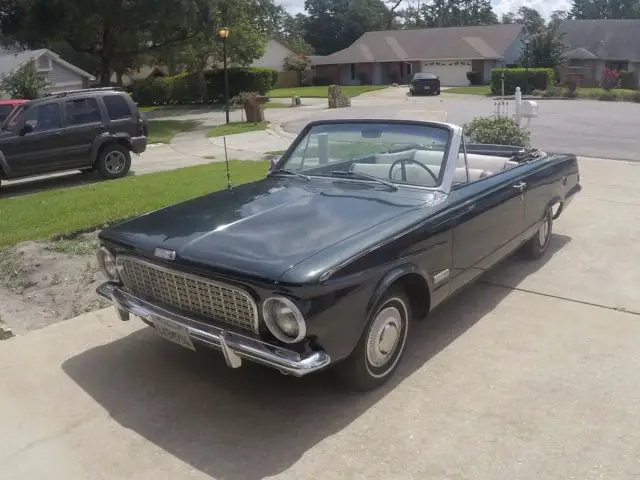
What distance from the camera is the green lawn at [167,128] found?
22.8 metres

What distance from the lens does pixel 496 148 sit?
6.67 metres

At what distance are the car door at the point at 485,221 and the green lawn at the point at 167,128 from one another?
59.1 feet

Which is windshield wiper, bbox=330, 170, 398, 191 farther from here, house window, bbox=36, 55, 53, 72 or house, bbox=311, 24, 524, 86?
house, bbox=311, 24, 524, 86

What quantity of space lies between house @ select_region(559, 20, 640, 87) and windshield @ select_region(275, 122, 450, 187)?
51995mm

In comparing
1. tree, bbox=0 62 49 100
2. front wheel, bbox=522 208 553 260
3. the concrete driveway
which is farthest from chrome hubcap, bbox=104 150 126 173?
tree, bbox=0 62 49 100

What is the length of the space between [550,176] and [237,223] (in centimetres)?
334

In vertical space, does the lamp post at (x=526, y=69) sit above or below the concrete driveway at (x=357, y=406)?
above

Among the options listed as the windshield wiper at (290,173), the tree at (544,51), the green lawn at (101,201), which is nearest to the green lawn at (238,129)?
the green lawn at (101,201)

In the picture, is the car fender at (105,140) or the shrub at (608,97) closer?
the car fender at (105,140)

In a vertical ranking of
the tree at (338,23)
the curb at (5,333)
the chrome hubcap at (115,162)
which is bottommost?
the curb at (5,333)

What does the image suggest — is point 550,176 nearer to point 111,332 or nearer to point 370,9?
point 111,332

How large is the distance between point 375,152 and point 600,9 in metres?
121

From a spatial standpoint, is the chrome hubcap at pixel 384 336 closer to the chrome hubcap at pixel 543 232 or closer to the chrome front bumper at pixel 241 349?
the chrome front bumper at pixel 241 349

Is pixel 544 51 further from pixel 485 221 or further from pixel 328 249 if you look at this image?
→ pixel 328 249
